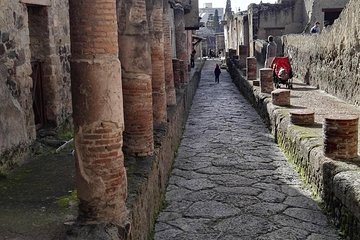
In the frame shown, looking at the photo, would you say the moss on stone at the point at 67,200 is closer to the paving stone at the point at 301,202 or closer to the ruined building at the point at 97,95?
the ruined building at the point at 97,95

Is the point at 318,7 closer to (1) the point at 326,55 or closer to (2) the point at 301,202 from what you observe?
(1) the point at 326,55

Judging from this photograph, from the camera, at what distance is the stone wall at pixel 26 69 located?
4891 mm

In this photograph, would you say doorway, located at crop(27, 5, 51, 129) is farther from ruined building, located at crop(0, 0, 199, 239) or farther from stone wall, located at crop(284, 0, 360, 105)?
stone wall, located at crop(284, 0, 360, 105)

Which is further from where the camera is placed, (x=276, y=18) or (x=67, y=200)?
(x=276, y=18)

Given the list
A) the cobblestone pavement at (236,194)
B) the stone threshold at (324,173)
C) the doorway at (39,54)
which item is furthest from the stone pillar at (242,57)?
the doorway at (39,54)

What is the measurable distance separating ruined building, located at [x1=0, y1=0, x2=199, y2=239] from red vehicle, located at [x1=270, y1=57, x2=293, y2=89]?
4.27 m

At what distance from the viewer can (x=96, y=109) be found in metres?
3.43

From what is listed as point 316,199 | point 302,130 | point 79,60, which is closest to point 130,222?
point 79,60

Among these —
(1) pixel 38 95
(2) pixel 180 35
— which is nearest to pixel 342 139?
(1) pixel 38 95

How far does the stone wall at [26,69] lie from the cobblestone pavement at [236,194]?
1.83 meters

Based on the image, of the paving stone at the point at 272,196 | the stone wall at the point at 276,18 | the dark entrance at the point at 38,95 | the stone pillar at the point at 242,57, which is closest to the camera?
the paving stone at the point at 272,196

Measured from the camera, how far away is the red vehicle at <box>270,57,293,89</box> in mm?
12609

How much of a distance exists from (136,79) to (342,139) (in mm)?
2487

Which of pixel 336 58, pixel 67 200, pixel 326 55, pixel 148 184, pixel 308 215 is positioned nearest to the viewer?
pixel 67 200
